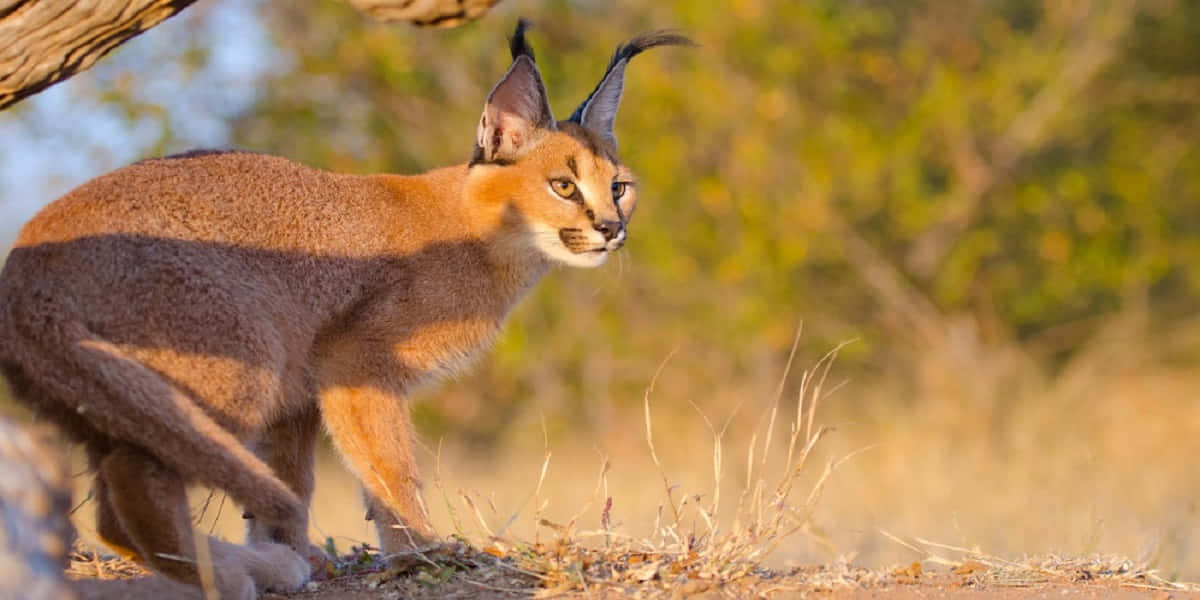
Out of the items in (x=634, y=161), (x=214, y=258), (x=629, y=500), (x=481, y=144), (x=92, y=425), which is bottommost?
(x=629, y=500)

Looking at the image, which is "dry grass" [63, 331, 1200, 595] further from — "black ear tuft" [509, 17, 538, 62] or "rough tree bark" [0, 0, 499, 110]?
"rough tree bark" [0, 0, 499, 110]

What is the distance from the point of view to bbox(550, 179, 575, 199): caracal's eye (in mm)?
5980

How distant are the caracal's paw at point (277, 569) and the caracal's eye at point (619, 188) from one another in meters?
2.41

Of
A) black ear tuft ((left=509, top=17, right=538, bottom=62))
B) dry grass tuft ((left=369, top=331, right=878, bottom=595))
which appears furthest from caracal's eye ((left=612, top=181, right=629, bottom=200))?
dry grass tuft ((left=369, top=331, right=878, bottom=595))

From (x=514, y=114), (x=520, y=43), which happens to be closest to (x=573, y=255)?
(x=514, y=114)

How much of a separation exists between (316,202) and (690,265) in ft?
26.5

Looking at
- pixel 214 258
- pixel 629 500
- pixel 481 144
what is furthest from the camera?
pixel 629 500

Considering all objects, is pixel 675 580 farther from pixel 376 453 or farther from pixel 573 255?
pixel 573 255

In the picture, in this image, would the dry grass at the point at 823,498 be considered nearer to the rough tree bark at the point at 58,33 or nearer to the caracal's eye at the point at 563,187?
the caracal's eye at the point at 563,187

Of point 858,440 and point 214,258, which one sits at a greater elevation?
point 214,258

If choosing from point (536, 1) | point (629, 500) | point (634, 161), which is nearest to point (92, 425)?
point (629, 500)

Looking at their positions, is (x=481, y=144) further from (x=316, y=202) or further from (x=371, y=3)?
(x=371, y=3)

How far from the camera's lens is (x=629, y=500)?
10.4m

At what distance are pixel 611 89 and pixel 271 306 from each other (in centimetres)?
239
